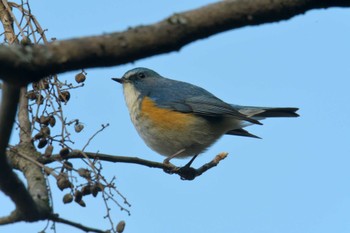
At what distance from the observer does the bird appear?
689cm

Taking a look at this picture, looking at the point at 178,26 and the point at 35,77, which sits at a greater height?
the point at 178,26

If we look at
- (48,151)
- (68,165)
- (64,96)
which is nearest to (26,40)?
(64,96)

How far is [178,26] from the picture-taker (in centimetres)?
236

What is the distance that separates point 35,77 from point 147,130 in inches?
184

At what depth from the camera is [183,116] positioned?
7066mm

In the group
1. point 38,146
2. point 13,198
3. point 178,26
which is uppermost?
point 38,146

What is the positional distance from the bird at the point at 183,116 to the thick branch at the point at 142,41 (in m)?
4.22

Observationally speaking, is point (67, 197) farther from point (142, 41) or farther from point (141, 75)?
point (141, 75)

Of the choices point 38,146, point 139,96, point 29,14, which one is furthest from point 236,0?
point 139,96

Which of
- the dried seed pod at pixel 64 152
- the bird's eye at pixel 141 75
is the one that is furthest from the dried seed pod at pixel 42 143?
the bird's eye at pixel 141 75

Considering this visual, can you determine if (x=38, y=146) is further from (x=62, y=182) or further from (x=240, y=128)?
(x=240, y=128)

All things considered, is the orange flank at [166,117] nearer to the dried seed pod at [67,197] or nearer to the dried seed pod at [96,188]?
the dried seed pod at [96,188]

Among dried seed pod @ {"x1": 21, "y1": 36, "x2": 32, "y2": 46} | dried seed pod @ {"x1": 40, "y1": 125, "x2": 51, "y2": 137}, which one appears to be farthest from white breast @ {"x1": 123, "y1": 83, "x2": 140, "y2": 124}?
dried seed pod @ {"x1": 40, "y1": 125, "x2": 51, "y2": 137}

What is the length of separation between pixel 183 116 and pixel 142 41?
15.7ft
